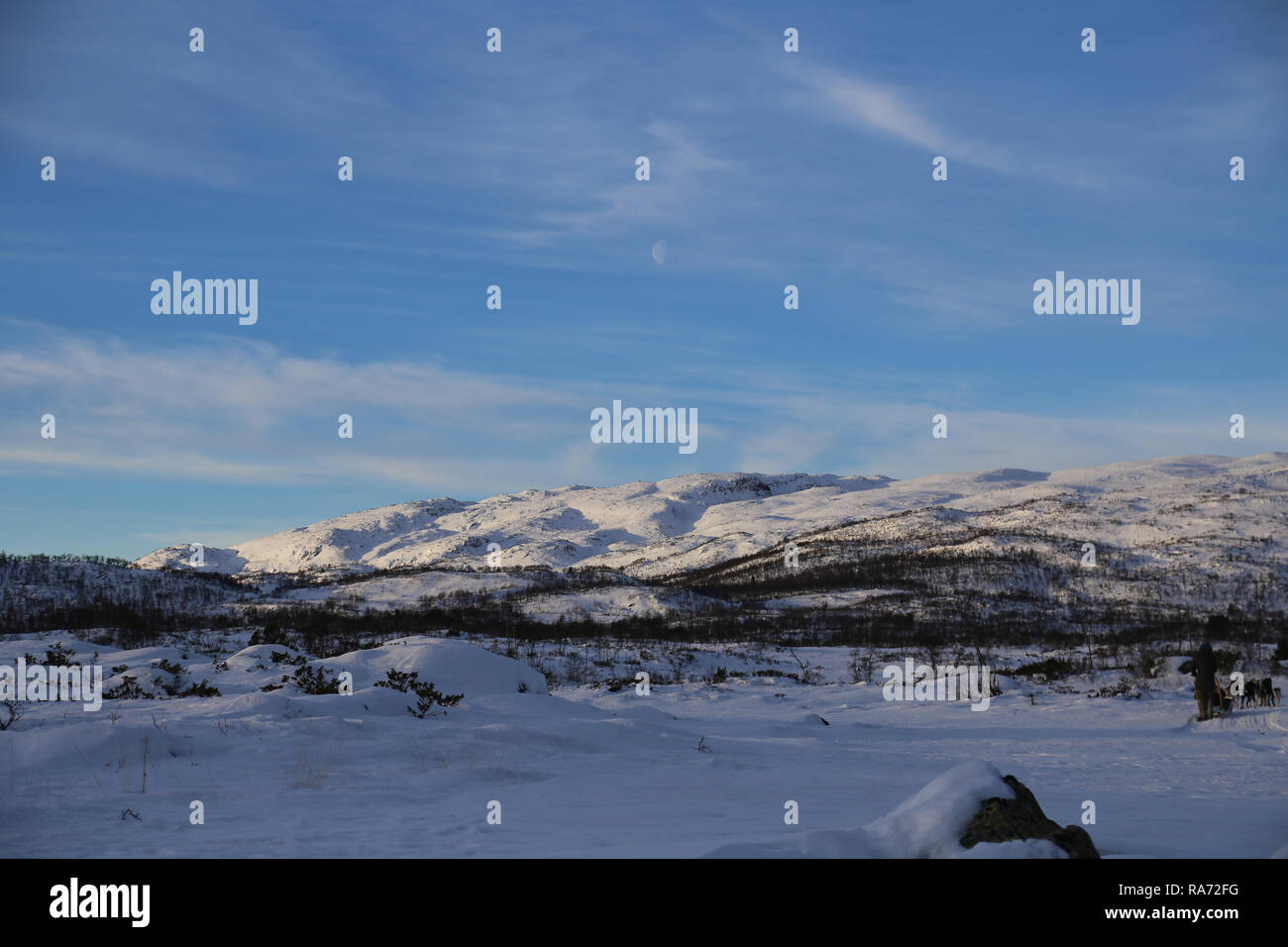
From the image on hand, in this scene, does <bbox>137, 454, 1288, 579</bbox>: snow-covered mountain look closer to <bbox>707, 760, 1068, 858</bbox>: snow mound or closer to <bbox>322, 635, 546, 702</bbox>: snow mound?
<bbox>322, 635, 546, 702</bbox>: snow mound

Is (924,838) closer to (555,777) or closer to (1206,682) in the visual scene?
(555,777)

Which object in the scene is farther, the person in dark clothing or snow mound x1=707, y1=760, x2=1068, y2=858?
the person in dark clothing

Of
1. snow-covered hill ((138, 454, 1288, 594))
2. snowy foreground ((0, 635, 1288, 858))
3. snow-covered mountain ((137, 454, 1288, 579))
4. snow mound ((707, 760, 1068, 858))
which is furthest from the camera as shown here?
snow-covered hill ((138, 454, 1288, 594))

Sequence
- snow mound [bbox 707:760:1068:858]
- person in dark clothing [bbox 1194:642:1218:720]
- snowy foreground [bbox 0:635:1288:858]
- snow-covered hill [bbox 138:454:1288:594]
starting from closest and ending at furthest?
1. snow mound [bbox 707:760:1068:858]
2. snowy foreground [bbox 0:635:1288:858]
3. person in dark clothing [bbox 1194:642:1218:720]
4. snow-covered hill [bbox 138:454:1288:594]

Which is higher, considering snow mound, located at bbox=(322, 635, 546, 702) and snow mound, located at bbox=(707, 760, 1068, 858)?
snow mound, located at bbox=(707, 760, 1068, 858)

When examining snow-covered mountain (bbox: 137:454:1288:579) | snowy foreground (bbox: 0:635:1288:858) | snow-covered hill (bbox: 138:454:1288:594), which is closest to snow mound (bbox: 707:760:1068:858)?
snowy foreground (bbox: 0:635:1288:858)

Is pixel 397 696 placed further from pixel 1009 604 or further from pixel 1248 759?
pixel 1009 604
